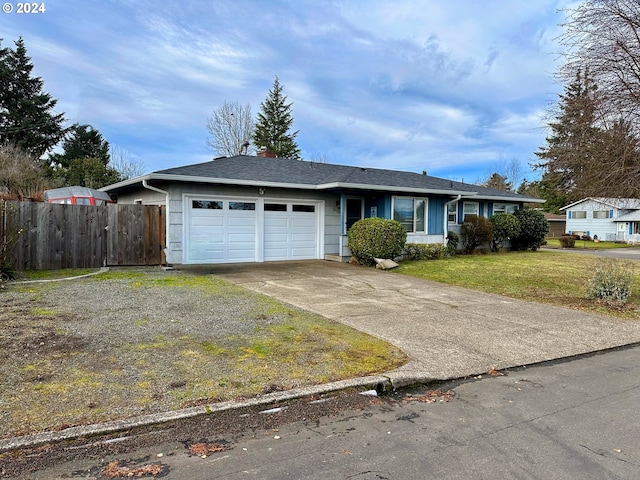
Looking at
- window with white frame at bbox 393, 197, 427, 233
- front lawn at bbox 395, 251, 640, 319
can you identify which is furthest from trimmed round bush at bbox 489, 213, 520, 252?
window with white frame at bbox 393, 197, 427, 233

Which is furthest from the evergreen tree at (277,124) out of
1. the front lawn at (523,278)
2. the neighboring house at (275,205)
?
the front lawn at (523,278)

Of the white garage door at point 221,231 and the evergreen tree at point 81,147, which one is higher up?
the evergreen tree at point 81,147

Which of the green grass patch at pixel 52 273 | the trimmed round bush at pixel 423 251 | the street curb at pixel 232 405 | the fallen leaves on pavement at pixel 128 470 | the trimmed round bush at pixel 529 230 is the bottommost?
the fallen leaves on pavement at pixel 128 470

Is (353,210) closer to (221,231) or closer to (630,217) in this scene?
(221,231)

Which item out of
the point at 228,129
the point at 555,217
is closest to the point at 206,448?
the point at 228,129

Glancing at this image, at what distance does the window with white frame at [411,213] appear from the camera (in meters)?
15.2

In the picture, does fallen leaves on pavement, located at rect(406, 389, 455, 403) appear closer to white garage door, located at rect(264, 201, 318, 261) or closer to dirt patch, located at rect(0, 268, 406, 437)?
dirt patch, located at rect(0, 268, 406, 437)

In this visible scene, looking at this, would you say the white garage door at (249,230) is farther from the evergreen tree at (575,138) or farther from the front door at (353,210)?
the evergreen tree at (575,138)

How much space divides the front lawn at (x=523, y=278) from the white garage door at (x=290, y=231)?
3521mm

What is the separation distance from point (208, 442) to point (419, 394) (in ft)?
6.49

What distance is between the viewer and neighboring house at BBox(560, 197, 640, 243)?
38.0 meters

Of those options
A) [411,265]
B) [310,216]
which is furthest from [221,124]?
[411,265]

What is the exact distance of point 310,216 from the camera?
48.6 ft

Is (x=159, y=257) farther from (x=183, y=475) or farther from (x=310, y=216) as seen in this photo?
(x=183, y=475)
